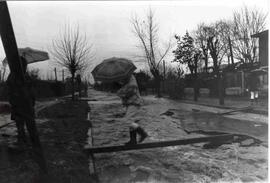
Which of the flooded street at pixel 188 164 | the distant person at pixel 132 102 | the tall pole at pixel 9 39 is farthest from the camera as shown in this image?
the distant person at pixel 132 102

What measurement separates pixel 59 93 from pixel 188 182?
33240 millimetres

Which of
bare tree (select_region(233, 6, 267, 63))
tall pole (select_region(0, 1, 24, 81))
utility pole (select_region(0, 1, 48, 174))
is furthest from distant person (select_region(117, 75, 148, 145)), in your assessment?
bare tree (select_region(233, 6, 267, 63))

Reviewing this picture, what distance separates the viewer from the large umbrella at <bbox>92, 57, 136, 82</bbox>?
515 centimetres

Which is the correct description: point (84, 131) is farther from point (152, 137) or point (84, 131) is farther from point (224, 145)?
point (224, 145)

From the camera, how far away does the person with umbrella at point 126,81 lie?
5.17m

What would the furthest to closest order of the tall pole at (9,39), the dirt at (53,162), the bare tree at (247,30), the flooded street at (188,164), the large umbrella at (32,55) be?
the bare tree at (247,30) → the large umbrella at (32,55) → the flooded street at (188,164) → the dirt at (53,162) → the tall pole at (9,39)

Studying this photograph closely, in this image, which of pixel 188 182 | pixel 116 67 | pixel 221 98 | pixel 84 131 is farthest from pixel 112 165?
pixel 221 98

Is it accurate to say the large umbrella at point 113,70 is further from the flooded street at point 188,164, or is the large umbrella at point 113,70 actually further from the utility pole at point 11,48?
the utility pole at point 11,48

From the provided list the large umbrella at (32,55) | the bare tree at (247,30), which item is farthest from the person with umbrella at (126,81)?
the bare tree at (247,30)

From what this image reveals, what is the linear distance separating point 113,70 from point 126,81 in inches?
13.3

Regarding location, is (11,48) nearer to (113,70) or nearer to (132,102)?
(113,70)

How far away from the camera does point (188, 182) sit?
12.6 ft

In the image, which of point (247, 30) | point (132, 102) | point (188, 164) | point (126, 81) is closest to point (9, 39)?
point (126, 81)

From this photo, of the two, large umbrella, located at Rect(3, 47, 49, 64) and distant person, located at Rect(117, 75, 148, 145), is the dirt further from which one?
large umbrella, located at Rect(3, 47, 49, 64)
